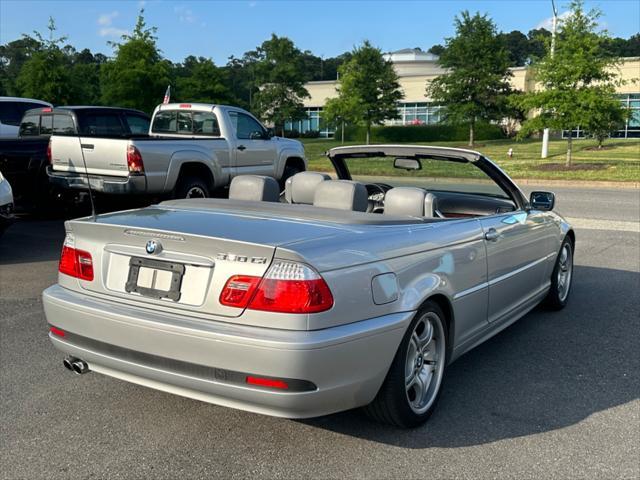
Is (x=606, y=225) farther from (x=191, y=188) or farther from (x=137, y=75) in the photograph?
(x=137, y=75)

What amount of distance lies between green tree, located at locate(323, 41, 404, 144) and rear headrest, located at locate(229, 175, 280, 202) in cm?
3990

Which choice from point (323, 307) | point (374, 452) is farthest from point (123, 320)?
point (374, 452)

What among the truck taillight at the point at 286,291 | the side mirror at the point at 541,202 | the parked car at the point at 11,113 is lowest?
the truck taillight at the point at 286,291

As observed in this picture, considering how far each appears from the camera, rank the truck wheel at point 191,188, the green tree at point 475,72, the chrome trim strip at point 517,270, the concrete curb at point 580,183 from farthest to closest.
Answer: the green tree at point 475,72
the concrete curb at point 580,183
the truck wheel at point 191,188
the chrome trim strip at point 517,270

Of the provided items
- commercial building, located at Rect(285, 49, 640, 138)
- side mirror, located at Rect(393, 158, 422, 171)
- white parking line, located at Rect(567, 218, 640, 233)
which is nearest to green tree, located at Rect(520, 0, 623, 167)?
white parking line, located at Rect(567, 218, 640, 233)

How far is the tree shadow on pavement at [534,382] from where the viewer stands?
366 cm

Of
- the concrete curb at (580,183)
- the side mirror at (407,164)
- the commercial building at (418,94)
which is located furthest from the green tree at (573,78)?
the commercial building at (418,94)

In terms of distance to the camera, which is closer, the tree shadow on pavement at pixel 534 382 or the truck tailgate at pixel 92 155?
the tree shadow on pavement at pixel 534 382

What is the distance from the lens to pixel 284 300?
3012mm

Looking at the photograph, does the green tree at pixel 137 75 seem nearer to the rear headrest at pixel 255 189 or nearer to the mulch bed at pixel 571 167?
the mulch bed at pixel 571 167

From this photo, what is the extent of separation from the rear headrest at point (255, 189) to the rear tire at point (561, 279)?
2.72m

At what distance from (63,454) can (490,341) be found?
3.23 m

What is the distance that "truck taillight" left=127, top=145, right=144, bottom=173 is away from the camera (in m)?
9.55

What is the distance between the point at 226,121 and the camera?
11875 mm
